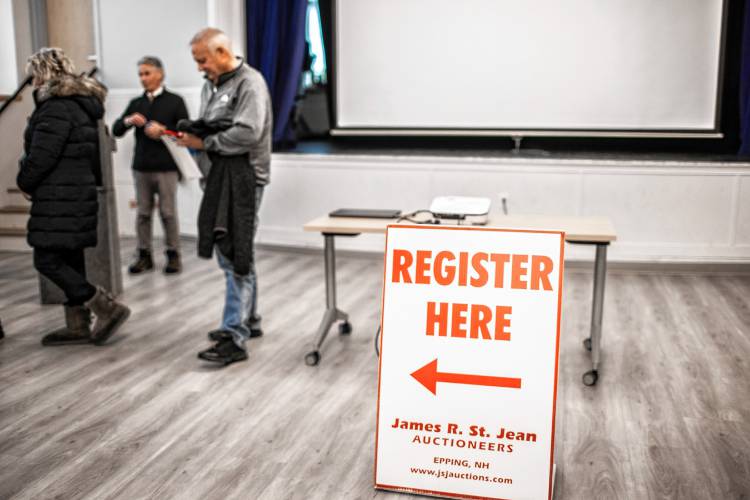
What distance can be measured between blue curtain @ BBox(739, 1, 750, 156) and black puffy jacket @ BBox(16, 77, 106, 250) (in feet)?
14.2

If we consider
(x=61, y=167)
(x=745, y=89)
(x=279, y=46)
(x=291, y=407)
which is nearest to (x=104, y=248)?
(x=61, y=167)

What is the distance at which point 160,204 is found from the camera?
546cm

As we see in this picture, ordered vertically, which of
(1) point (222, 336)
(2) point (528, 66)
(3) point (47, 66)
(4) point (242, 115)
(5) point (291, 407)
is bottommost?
(5) point (291, 407)

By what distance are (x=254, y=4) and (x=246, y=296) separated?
132 inches

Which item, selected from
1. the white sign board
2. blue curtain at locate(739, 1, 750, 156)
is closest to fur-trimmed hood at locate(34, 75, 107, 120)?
the white sign board

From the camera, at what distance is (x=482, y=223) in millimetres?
3244

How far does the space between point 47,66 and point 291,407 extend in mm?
2014

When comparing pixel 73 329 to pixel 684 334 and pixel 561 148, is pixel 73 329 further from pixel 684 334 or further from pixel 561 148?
pixel 561 148

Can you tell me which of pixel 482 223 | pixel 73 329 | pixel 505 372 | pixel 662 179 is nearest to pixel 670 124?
pixel 662 179

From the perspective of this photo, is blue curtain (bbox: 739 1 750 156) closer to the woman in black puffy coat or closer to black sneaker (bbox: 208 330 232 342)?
black sneaker (bbox: 208 330 232 342)

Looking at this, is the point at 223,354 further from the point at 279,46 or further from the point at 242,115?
the point at 279,46

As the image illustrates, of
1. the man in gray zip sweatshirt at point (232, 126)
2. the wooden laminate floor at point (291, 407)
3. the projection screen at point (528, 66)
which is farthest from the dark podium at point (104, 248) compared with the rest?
the projection screen at point (528, 66)

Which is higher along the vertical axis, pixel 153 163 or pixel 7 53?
pixel 7 53

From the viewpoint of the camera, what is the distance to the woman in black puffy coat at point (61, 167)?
3520 millimetres
